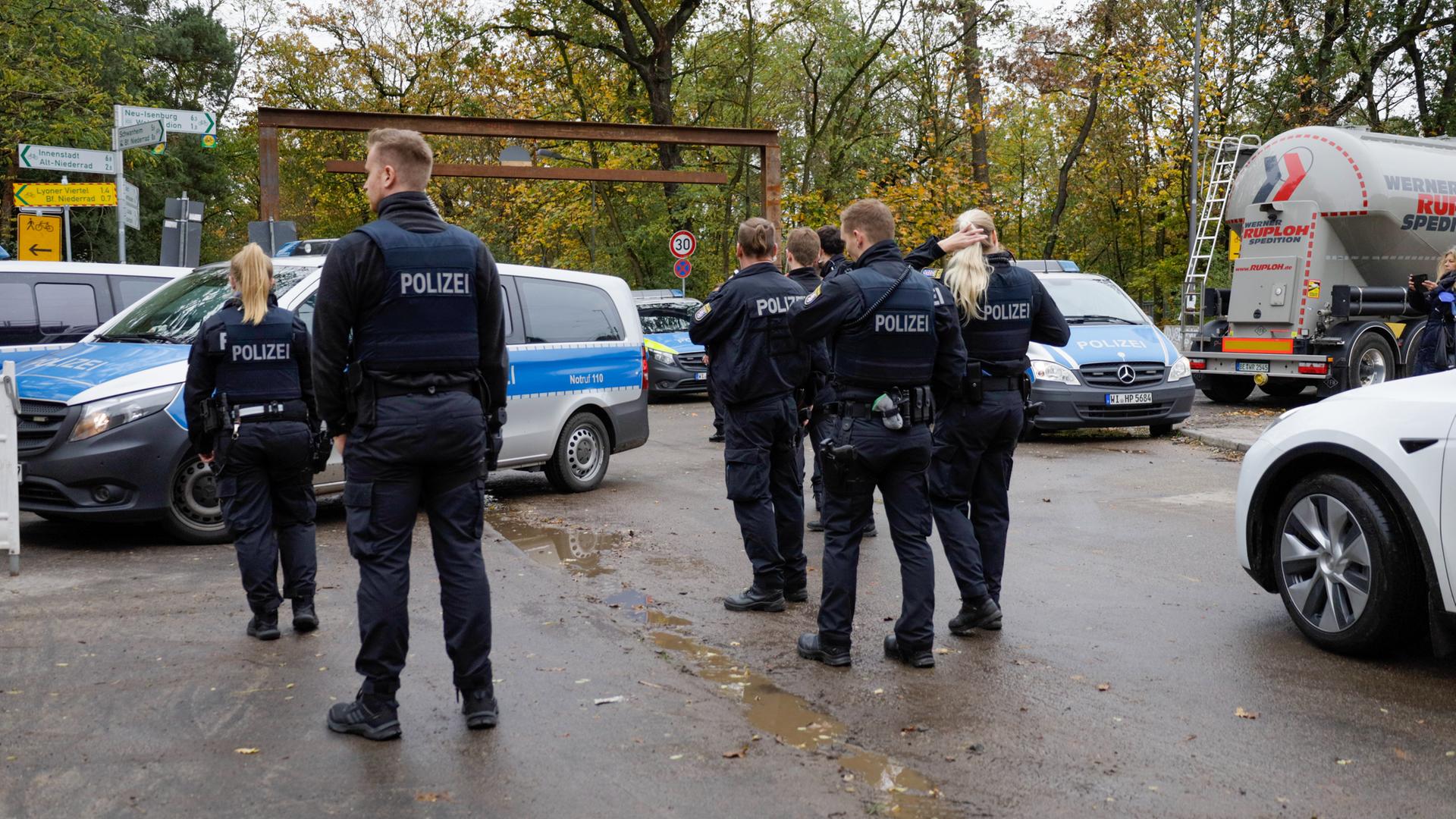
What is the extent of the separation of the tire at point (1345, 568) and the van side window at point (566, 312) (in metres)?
5.79

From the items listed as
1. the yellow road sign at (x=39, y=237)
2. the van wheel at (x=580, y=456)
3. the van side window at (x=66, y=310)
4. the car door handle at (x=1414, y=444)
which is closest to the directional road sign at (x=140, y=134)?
the yellow road sign at (x=39, y=237)

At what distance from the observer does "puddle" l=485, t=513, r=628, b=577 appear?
7387mm

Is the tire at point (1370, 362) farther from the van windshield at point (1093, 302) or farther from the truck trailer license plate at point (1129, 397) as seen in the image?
the truck trailer license plate at point (1129, 397)

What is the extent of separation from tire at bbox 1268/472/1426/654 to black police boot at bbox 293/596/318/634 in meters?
4.21

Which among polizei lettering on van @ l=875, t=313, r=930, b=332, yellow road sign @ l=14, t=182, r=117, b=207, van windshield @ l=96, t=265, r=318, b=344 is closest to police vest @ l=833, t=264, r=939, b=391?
polizei lettering on van @ l=875, t=313, r=930, b=332

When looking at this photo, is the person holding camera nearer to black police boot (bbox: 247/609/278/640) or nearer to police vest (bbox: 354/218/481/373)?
black police boot (bbox: 247/609/278/640)

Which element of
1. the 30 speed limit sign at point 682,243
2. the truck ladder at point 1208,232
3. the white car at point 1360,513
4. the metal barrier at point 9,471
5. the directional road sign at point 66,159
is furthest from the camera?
the 30 speed limit sign at point 682,243

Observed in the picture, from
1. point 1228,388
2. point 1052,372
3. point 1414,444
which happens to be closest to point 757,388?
point 1414,444

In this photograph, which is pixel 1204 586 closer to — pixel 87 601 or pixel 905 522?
pixel 905 522

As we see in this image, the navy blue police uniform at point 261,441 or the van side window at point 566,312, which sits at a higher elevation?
the van side window at point 566,312

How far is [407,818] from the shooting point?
356cm

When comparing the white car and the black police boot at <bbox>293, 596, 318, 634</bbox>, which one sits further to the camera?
the black police boot at <bbox>293, 596, 318, 634</bbox>

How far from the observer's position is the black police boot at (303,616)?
225 inches

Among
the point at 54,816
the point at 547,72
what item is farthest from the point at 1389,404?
the point at 547,72
